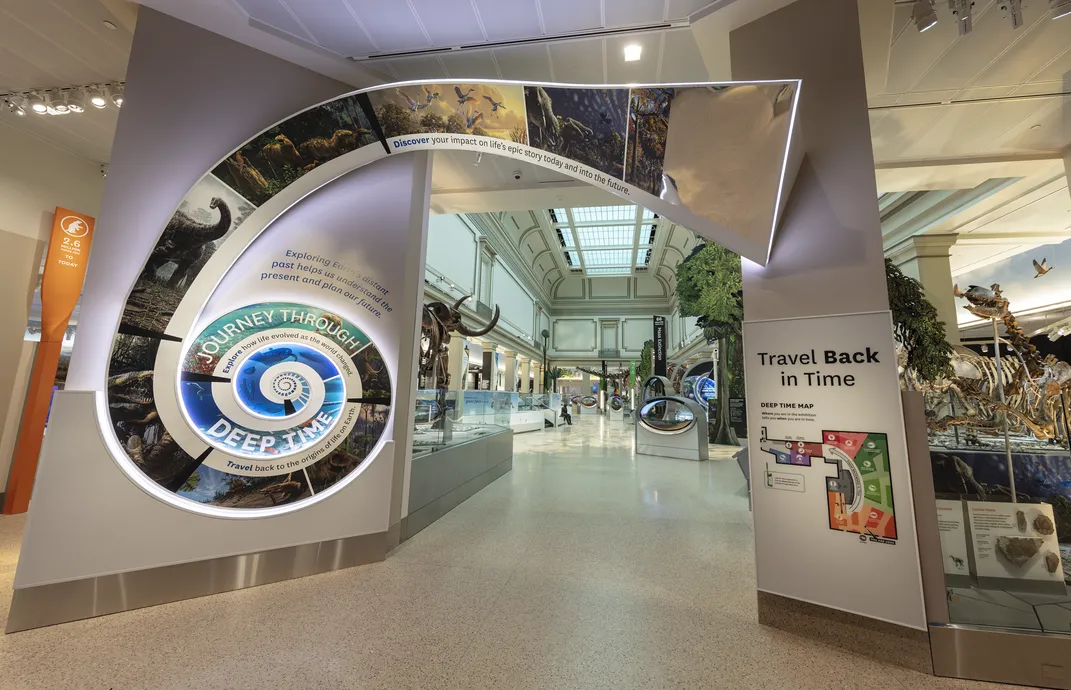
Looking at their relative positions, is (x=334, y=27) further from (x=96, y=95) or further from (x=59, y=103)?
(x=59, y=103)

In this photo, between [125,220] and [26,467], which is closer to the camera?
[125,220]

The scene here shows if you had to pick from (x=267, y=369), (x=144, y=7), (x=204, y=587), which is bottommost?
(x=204, y=587)

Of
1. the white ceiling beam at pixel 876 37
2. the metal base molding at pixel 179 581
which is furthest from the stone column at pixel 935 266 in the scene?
the metal base molding at pixel 179 581

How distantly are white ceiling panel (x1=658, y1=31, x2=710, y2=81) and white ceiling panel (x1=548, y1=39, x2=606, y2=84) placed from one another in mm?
465

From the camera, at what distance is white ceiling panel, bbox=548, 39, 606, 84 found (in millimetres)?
2818

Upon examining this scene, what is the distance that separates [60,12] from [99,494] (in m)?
3.27

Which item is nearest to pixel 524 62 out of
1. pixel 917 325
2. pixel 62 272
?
pixel 917 325

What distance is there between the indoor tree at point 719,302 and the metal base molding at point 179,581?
7.51 m

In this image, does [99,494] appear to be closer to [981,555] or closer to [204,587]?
[204,587]

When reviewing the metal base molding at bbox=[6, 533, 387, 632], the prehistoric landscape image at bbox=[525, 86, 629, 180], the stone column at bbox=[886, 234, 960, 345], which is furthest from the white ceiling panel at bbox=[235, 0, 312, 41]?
the stone column at bbox=[886, 234, 960, 345]

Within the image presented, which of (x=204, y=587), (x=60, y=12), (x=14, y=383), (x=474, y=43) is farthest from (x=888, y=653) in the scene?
(x=14, y=383)

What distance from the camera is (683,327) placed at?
65.7ft

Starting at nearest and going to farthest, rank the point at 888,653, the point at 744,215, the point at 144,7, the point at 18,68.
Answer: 1. the point at 888,653
2. the point at 744,215
3. the point at 144,7
4. the point at 18,68

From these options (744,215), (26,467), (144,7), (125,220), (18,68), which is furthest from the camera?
(26,467)
